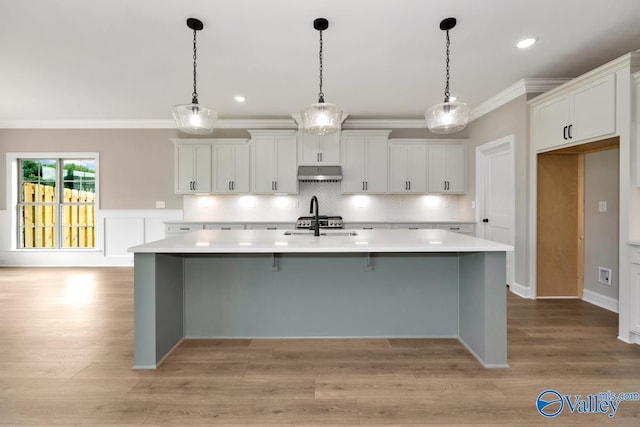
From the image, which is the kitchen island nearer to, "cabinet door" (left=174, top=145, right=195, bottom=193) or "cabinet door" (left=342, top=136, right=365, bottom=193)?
"cabinet door" (left=342, top=136, right=365, bottom=193)

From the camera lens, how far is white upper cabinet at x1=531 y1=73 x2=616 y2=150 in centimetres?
271

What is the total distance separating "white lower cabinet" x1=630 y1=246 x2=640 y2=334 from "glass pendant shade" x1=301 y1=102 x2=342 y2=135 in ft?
8.36

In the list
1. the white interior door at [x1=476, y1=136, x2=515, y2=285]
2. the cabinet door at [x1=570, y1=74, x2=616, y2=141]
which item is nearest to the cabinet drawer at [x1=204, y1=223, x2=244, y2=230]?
the white interior door at [x1=476, y1=136, x2=515, y2=285]

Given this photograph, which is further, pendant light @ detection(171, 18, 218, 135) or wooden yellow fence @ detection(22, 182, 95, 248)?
wooden yellow fence @ detection(22, 182, 95, 248)

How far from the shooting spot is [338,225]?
16.2 ft

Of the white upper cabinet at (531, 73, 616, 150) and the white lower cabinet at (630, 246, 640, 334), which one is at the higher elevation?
the white upper cabinet at (531, 73, 616, 150)

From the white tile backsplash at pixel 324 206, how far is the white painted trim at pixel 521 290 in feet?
5.73

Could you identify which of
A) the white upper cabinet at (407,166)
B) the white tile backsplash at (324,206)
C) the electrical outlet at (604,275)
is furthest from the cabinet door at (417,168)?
the electrical outlet at (604,275)

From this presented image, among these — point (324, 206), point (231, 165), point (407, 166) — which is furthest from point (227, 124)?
point (407, 166)

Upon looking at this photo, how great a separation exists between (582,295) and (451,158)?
257 cm

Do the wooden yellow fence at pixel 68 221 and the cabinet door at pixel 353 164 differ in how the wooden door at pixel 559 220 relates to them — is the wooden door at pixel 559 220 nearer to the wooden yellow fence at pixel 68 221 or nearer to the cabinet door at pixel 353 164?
the cabinet door at pixel 353 164

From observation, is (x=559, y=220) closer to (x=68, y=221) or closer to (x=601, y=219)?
(x=601, y=219)

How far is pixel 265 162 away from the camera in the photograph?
512cm

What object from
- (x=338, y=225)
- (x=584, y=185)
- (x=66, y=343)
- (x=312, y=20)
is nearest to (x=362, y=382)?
(x=66, y=343)
